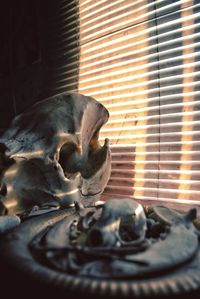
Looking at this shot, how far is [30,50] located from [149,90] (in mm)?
1900

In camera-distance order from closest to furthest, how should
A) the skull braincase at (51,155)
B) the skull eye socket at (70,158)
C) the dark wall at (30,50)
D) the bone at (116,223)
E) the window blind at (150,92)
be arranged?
the bone at (116,223)
the skull braincase at (51,155)
the skull eye socket at (70,158)
the window blind at (150,92)
the dark wall at (30,50)

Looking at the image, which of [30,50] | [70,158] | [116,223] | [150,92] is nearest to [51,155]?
[70,158]

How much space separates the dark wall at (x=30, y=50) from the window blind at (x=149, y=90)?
595 millimetres

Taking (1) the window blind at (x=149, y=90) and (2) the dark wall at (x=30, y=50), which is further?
(2) the dark wall at (x=30, y=50)

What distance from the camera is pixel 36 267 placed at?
799 mm

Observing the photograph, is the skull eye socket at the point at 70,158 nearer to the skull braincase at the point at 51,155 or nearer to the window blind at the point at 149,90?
the skull braincase at the point at 51,155

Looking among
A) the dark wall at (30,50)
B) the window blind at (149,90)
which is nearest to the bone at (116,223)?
the window blind at (149,90)

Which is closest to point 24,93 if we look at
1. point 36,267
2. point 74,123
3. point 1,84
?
point 1,84

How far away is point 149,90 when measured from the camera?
6.70ft

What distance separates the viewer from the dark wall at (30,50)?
3.05m

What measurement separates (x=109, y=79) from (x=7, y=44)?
1.93 metres

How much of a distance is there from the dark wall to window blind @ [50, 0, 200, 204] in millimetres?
595

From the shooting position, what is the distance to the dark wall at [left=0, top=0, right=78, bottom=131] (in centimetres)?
305

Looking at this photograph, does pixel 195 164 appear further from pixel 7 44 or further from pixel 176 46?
pixel 7 44
